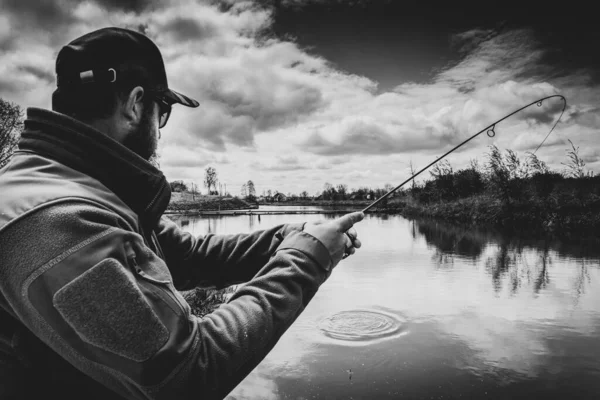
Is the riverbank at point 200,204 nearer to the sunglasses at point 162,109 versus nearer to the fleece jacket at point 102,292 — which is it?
the sunglasses at point 162,109

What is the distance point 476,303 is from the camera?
8.63 m

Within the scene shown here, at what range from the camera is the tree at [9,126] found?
1954cm

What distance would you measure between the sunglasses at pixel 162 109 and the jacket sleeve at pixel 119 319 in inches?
23.0

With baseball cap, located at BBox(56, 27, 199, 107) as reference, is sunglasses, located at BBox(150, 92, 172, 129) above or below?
below

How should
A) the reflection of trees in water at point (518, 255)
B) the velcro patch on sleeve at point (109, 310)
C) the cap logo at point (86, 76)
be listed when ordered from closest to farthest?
the velcro patch on sleeve at point (109, 310)
the cap logo at point (86, 76)
the reflection of trees in water at point (518, 255)

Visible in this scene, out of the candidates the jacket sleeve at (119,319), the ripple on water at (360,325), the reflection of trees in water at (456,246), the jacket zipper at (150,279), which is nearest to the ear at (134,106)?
the jacket sleeve at (119,319)

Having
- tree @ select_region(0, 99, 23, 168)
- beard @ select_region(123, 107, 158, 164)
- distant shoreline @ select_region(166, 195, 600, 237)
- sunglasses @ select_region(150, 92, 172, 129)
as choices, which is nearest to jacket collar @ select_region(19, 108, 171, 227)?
beard @ select_region(123, 107, 158, 164)

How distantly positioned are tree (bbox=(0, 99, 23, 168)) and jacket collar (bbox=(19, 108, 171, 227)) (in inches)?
901

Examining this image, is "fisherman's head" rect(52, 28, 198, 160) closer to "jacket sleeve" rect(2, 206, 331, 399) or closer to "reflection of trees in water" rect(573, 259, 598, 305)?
"jacket sleeve" rect(2, 206, 331, 399)

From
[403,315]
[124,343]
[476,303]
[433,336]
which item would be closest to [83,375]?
[124,343]

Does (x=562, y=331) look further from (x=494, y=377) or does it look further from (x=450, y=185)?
(x=450, y=185)

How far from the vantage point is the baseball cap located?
1204mm

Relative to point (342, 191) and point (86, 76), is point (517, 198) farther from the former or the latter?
point (342, 191)

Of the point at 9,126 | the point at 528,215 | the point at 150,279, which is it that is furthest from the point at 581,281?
the point at 9,126
